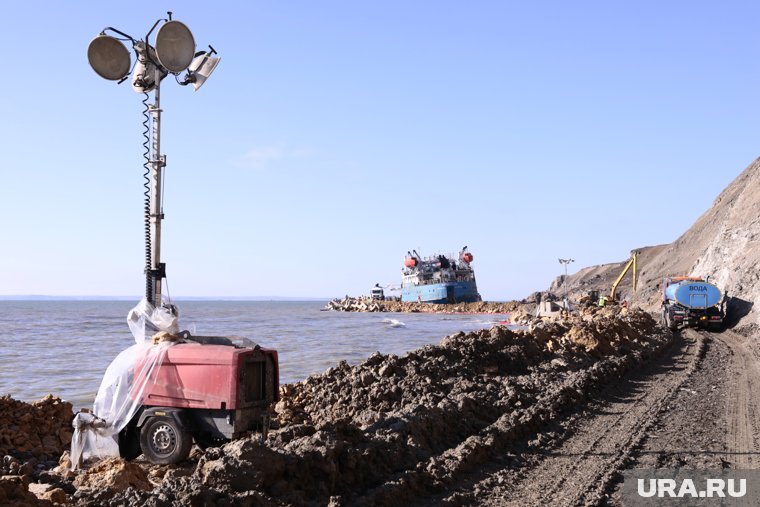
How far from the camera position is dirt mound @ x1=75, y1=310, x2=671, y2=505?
20.4 ft

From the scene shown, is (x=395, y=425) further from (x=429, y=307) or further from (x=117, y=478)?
(x=429, y=307)

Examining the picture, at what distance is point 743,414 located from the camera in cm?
1095

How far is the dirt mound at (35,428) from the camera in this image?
33.3 ft

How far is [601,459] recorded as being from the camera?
816 cm

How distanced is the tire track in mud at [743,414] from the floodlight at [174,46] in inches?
304

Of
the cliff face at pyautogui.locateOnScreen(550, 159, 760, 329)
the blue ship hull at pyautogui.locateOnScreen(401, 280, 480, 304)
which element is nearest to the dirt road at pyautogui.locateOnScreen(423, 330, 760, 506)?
the cliff face at pyautogui.locateOnScreen(550, 159, 760, 329)

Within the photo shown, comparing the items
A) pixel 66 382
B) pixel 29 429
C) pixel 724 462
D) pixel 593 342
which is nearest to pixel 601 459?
pixel 724 462

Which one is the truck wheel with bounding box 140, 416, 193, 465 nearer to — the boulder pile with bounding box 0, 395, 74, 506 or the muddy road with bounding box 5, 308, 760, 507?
the muddy road with bounding box 5, 308, 760, 507

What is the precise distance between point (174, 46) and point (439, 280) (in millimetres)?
88840

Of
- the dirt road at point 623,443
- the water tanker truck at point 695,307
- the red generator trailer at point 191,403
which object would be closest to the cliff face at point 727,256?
the water tanker truck at point 695,307

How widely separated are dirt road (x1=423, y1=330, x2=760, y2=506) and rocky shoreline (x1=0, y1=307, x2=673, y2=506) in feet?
0.99

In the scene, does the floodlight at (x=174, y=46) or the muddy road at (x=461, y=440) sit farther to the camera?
the floodlight at (x=174, y=46)

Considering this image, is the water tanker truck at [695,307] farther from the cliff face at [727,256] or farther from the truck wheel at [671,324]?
the cliff face at [727,256]

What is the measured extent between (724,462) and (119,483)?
6379mm
